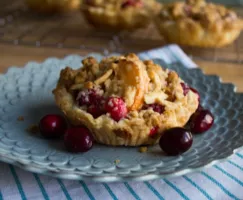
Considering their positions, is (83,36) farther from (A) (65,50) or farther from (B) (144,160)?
(B) (144,160)

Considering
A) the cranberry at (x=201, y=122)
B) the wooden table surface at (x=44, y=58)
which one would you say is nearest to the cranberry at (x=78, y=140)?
the cranberry at (x=201, y=122)

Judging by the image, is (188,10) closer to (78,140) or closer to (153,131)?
A: (153,131)

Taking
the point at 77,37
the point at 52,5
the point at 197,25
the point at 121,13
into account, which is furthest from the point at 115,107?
the point at 52,5

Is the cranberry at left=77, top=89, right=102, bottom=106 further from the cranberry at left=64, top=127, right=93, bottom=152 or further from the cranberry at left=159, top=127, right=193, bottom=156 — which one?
the cranberry at left=159, top=127, right=193, bottom=156

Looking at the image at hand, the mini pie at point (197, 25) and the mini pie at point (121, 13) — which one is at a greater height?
the mini pie at point (197, 25)

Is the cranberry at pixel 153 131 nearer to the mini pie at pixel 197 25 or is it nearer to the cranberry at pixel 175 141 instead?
the cranberry at pixel 175 141
